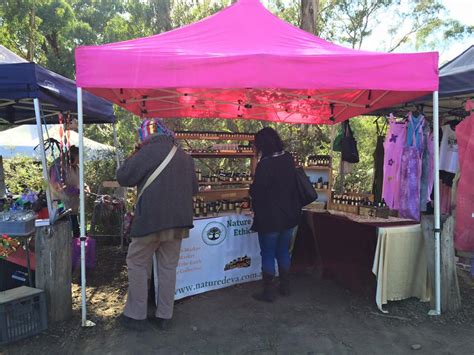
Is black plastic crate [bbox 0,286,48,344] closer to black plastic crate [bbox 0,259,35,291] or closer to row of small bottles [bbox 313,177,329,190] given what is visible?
black plastic crate [bbox 0,259,35,291]

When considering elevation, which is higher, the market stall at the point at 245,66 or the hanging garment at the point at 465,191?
the market stall at the point at 245,66

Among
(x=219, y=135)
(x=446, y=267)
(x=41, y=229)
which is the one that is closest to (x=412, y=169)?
(x=446, y=267)

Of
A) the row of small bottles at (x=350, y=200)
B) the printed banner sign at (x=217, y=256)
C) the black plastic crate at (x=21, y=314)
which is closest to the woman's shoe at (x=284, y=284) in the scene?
the printed banner sign at (x=217, y=256)

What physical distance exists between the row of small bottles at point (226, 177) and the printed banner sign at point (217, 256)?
0.76 meters

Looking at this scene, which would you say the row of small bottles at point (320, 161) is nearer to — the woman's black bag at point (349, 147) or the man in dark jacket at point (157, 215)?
the woman's black bag at point (349, 147)

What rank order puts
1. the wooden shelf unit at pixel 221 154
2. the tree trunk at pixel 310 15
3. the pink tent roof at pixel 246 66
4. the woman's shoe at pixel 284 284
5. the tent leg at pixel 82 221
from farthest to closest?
the tree trunk at pixel 310 15, the wooden shelf unit at pixel 221 154, the woman's shoe at pixel 284 284, the tent leg at pixel 82 221, the pink tent roof at pixel 246 66

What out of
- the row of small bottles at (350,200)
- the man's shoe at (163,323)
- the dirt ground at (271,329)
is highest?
the row of small bottles at (350,200)

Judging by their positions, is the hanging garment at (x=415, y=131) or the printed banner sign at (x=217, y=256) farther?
the hanging garment at (x=415, y=131)

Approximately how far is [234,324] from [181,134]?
230 cm

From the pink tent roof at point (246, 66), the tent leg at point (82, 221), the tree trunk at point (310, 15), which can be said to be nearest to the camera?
the pink tent roof at point (246, 66)

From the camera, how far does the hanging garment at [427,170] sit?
402cm

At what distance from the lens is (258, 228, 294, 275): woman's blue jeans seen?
12.2 ft

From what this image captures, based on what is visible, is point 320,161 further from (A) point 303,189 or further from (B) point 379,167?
(A) point 303,189

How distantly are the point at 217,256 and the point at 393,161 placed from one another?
2213 mm
